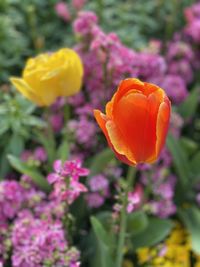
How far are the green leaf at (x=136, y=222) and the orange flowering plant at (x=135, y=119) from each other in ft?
1.05

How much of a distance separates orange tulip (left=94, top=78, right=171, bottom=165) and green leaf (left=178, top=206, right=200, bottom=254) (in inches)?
20.6

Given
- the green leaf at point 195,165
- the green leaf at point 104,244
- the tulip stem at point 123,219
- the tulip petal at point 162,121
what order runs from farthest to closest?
the green leaf at point 195,165
the green leaf at point 104,244
the tulip stem at point 123,219
the tulip petal at point 162,121

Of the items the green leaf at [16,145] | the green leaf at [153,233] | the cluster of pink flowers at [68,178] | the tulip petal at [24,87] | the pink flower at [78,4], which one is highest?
the tulip petal at [24,87]

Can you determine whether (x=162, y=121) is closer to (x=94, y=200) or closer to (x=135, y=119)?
(x=135, y=119)

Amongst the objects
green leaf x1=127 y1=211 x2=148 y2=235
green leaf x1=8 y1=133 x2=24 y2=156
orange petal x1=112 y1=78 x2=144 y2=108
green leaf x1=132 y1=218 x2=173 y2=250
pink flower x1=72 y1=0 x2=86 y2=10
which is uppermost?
orange petal x1=112 y1=78 x2=144 y2=108

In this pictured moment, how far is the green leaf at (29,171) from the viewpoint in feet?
3.69

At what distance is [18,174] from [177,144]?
1.37 ft

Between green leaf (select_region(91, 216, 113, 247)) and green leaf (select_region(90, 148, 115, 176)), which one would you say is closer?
green leaf (select_region(91, 216, 113, 247))

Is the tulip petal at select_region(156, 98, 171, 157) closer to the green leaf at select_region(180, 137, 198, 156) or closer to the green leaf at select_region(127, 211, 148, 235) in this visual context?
the green leaf at select_region(127, 211, 148, 235)

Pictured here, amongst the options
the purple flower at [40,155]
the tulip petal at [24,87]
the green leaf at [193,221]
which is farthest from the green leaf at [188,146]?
the tulip petal at [24,87]

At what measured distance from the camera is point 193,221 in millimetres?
1342

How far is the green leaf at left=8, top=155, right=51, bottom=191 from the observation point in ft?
3.69

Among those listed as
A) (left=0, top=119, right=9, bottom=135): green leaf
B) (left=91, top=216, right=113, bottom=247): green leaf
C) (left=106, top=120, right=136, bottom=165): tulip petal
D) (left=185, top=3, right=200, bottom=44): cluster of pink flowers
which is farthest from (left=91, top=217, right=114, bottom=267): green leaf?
(left=185, top=3, right=200, bottom=44): cluster of pink flowers

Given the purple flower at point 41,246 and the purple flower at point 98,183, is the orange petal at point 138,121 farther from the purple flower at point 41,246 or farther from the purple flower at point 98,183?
the purple flower at point 98,183
